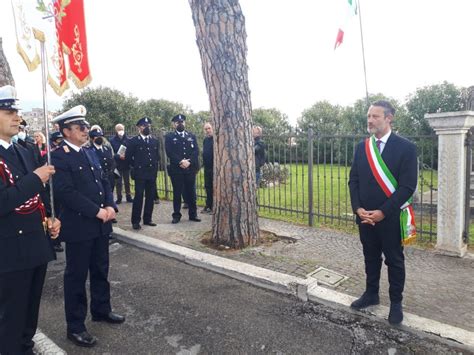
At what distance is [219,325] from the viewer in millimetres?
3844

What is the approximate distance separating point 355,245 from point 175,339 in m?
3.54

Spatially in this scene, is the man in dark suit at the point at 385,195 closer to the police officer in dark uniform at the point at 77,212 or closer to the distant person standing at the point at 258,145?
the police officer in dark uniform at the point at 77,212

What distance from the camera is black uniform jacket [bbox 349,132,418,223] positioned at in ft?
11.9

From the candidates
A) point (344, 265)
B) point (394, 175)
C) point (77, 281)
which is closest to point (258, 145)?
point (344, 265)

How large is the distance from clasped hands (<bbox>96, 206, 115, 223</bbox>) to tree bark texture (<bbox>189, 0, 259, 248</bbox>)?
2.49m

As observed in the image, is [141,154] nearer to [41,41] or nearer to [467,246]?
[41,41]

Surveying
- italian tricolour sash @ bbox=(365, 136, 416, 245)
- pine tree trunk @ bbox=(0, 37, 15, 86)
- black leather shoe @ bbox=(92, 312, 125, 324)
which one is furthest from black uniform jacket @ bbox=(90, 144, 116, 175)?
italian tricolour sash @ bbox=(365, 136, 416, 245)

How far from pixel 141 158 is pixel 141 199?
2.68ft

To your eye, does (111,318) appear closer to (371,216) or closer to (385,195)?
(371,216)

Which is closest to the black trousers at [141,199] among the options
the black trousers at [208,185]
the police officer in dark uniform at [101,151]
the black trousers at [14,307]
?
the police officer in dark uniform at [101,151]

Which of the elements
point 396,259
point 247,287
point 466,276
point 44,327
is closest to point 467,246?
point 466,276

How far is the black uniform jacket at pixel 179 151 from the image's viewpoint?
8086mm

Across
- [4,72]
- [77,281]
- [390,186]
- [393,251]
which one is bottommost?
[77,281]

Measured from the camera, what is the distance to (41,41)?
11.8 ft
